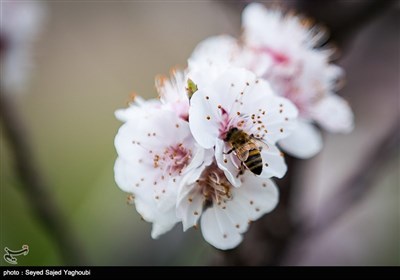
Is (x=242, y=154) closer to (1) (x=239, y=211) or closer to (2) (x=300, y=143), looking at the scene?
(1) (x=239, y=211)

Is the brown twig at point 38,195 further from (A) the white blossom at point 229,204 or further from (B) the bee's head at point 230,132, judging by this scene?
(B) the bee's head at point 230,132

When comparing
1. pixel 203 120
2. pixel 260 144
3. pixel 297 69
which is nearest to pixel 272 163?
pixel 260 144

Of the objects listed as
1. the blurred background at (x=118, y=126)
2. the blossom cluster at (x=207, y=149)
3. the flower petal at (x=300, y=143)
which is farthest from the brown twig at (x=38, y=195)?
the flower petal at (x=300, y=143)

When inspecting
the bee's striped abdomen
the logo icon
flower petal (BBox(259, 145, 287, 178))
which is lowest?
the logo icon

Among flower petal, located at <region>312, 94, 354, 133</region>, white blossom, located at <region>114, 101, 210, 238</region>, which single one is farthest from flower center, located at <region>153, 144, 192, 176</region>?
flower petal, located at <region>312, 94, 354, 133</region>

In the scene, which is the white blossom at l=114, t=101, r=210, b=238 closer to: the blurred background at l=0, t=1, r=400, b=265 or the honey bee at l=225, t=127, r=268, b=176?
the honey bee at l=225, t=127, r=268, b=176
